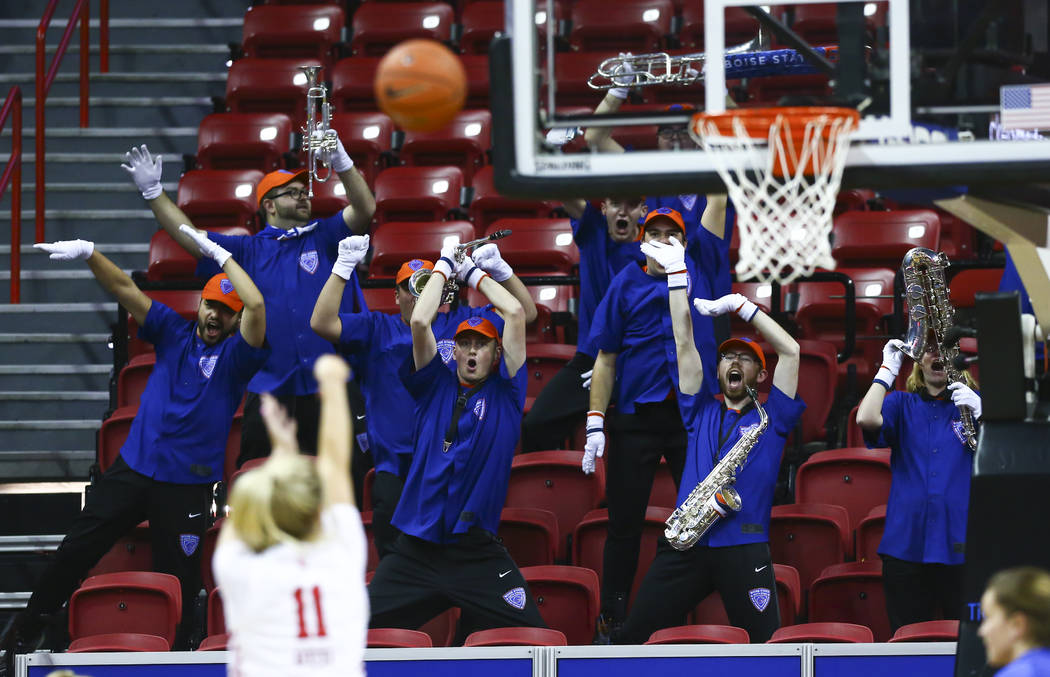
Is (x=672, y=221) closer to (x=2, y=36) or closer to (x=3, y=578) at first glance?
(x=3, y=578)

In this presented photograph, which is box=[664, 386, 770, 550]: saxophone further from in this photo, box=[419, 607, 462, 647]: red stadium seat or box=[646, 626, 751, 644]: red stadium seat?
box=[419, 607, 462, 647]: red stadium seat

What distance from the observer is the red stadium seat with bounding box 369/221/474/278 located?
9922mm

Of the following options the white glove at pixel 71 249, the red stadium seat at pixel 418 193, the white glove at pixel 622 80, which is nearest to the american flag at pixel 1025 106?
the white glove at pixel 622 80

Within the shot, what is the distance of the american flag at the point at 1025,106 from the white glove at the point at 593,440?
2.82 metres

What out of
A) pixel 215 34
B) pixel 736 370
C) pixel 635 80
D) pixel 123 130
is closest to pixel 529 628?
pixel 736 370

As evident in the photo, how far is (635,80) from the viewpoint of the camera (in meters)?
7.82

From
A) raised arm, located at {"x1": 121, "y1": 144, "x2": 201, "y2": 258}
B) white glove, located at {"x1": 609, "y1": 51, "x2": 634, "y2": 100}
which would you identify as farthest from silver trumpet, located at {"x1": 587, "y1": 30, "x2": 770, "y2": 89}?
raised arm, located at {"x1": 121, "y1": 144, "x2": 201, "y2": 258}

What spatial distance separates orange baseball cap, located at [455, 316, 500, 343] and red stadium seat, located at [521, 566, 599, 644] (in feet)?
3.75

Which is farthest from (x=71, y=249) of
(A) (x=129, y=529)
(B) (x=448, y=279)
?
(B) (x=448, y=279)

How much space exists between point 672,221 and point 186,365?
2614 millimetres

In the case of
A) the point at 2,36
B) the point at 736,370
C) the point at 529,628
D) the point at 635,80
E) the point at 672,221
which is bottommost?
the point at 529,628

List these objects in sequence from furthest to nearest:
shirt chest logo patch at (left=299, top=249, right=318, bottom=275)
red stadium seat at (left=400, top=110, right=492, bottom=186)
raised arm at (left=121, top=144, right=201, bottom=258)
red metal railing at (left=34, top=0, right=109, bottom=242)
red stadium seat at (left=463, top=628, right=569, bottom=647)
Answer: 1. red stadium seat at (left=400, top=110, right=492, bottom=186)
2. red metal railing at (left=34, top=0, right=109, bottom=242)
3. raised arm at (left=121, top=144, right=201, bottom=258)
4. shirt chest logo patch at (left=299, top=249, right=318, bottom=275)
5. red stadium seat at (left=463, top=628, right=569, bottom=647)

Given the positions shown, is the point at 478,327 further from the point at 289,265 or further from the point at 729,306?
the point at 289,265

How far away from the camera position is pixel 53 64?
38.5 feet
